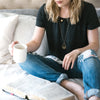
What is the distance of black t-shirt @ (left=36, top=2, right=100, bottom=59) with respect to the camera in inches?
59.2

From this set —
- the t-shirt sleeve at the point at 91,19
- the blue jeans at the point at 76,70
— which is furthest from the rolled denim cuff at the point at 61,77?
the t-shirt sleeve at the point at 91,19

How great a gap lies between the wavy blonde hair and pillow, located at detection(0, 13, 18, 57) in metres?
0.32

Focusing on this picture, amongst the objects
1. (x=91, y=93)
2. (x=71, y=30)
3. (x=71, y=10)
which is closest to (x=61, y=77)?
(x=91, y=93)

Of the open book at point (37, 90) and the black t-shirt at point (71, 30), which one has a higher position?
the black t-shirt at point (71, 30)

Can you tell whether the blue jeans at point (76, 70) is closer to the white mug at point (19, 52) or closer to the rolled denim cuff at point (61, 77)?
the rolled denim cuff at point (61, 77)

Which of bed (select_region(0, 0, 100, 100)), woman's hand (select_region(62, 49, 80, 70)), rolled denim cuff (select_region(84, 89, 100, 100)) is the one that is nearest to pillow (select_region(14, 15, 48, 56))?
bed (select_region(0, 0, 100, 100))

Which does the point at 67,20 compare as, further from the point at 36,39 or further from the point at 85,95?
the point at 85,95

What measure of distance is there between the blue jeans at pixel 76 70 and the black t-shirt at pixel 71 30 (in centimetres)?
17

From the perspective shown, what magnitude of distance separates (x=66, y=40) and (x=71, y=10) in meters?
0.22

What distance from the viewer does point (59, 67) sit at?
1457mm

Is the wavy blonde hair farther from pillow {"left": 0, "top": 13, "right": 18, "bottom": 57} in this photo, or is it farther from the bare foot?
the bare foot

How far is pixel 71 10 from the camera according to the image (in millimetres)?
1519

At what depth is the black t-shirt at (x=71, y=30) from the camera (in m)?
1.50

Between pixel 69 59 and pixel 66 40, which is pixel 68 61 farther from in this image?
pixel 66 40
